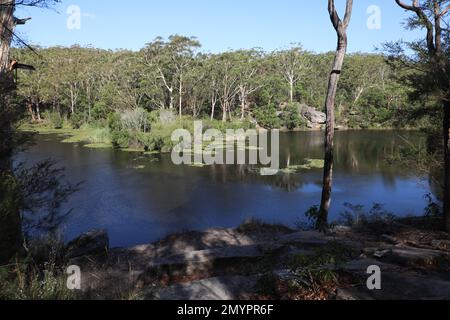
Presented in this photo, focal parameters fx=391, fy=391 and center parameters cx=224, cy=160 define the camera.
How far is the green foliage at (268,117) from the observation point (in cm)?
4972

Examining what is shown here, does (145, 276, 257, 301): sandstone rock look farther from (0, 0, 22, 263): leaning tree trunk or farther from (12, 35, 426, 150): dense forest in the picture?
(12, 35, 426, 150): dense forest

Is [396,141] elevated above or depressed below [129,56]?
below

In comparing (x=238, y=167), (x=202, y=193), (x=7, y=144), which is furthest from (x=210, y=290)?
(x=238, y=167)

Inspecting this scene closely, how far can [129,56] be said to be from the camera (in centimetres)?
5247

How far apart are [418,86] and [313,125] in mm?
43717

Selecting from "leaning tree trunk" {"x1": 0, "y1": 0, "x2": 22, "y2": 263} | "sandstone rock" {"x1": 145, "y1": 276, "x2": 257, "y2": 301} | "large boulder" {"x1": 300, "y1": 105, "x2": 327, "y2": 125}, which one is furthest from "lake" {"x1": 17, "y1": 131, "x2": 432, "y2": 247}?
"large boulder" {"x1": 300, "y1": 105, "x2": 327, "y2": 125}

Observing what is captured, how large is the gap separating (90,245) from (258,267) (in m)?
4.47

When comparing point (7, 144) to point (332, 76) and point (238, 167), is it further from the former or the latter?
point (238, 167)

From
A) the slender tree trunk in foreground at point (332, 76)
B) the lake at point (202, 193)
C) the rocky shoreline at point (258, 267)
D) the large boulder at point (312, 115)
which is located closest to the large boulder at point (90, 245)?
the rocky shoreline at point (258, 267)

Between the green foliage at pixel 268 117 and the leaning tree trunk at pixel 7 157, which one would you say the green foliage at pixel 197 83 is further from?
the leaning tree trunk at pixel 7 157

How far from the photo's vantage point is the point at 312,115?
170ft
